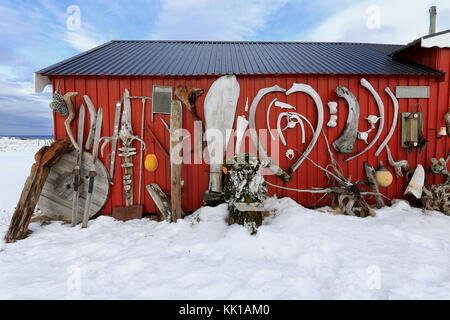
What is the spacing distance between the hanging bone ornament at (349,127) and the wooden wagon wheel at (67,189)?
15.7 feet

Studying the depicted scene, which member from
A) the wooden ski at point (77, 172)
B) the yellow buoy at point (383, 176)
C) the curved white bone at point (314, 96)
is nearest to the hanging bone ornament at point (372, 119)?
the yellow buoy at point (383, 176)

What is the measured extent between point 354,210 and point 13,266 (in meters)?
5.54

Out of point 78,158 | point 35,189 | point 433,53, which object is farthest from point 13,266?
point 433,53

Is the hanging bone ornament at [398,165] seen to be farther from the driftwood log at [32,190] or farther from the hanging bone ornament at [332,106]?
the driftwood log at [32,190]

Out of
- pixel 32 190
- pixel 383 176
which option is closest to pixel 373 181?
pixel 383 176

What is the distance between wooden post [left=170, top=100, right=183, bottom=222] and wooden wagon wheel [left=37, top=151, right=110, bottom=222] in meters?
1.43

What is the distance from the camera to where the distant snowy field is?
2330 mm

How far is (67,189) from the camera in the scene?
4.39 meters

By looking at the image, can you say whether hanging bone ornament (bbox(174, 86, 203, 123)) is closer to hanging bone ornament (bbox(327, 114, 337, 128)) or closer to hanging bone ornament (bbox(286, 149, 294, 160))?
hanging bone ornament (bbox(286, 149, 294, 160))

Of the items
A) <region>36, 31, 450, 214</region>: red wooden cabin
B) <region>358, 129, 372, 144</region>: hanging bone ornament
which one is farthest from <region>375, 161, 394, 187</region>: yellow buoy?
<region>358, 129, 372, 144</region>: hanging bone ornament

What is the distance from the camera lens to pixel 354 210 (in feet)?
14.6

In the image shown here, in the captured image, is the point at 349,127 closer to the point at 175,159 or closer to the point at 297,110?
the point at 297,110

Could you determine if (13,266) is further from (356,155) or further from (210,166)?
(356,155)

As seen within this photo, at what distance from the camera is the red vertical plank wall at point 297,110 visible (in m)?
4.45
